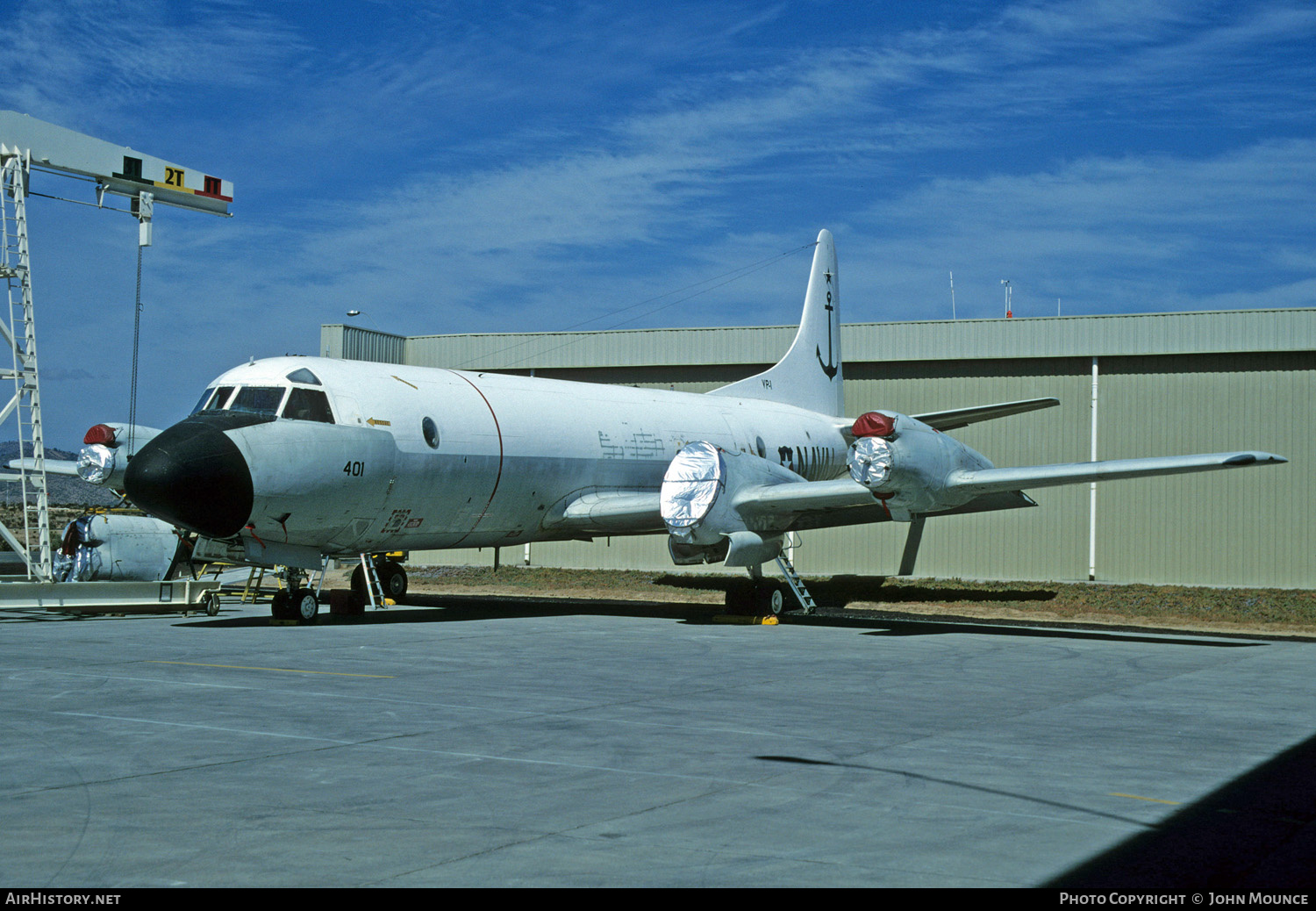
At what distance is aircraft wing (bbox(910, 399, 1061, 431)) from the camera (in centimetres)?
2227

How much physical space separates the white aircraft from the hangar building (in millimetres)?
6351

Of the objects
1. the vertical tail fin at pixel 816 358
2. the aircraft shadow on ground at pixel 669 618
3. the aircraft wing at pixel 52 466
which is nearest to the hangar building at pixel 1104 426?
the vertical tail fin at pixel 816 358

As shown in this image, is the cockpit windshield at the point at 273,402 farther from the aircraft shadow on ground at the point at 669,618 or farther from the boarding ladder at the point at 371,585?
the aircraft shadow on ground at the point at 669,618

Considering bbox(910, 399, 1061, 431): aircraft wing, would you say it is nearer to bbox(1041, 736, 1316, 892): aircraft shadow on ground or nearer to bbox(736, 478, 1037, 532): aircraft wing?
bbox(736, 478, 1037, 532): aircraft wing

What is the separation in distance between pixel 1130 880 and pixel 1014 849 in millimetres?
575

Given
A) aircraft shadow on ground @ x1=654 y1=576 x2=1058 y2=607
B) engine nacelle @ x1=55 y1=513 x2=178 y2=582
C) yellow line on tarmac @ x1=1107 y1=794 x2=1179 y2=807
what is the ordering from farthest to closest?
aircraft shadow on ground @ x1=654 y1=576 x2=1058 y2=607 < engine nacelle @ x1=55 y1=513 x2=178 y2=582 < yellow line on tarmac @ x1=1107 y1=794 x2=1179 y2=807

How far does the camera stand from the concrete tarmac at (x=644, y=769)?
519 centimetres

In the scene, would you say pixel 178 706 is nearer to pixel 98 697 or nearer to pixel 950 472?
pixel 98 697

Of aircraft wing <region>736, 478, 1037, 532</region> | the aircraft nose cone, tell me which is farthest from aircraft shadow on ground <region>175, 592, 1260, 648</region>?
the aircraft nose cone

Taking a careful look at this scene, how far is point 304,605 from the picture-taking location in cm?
1733

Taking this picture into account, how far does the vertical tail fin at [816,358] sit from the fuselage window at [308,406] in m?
12.4

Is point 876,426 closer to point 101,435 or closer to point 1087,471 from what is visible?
point 1087,471

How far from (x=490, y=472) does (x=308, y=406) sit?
3.22 m

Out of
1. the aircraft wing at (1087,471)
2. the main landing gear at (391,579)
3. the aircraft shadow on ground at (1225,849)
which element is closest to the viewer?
the aircraft shadow on ground at (1225,849)
